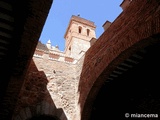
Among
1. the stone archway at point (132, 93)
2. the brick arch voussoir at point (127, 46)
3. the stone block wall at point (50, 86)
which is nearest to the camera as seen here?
the brick arch voussoir at point (127, 46)

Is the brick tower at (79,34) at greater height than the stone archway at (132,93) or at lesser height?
greater

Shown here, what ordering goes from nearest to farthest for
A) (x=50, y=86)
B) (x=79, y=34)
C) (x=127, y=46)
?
(x=127, y=46)
(x=50, y=86)
(x=79, y=34)

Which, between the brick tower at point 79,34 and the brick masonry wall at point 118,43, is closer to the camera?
the brick masonry wall at point 118,43

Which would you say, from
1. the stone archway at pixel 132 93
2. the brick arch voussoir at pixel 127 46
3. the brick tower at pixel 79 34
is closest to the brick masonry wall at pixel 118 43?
the brick arch voussoir at pixel 127 46

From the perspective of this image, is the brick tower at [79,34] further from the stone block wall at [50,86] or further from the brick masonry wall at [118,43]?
the brick masonry wall at [118,43]

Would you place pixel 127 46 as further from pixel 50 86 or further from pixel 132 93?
pixel 50 86

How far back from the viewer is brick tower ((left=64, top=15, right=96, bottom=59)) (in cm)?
2289

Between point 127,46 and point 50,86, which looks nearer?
point 127,46

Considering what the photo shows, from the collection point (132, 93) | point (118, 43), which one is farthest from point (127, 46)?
point (132, 93)

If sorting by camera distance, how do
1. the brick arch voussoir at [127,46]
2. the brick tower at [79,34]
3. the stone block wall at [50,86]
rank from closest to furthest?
the brick arch voussoir at [127,46] < the stone block wall at [50,86] < the brick tower at [79,34]

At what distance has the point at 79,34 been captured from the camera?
2403 centimetres

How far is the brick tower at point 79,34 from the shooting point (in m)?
22.9

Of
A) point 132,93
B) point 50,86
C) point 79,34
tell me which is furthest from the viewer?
point 79,34

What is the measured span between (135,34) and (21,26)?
7.51ft
